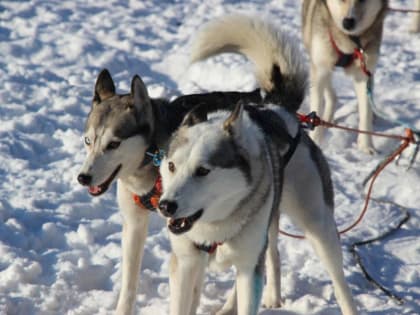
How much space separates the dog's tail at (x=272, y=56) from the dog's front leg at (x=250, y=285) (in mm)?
953

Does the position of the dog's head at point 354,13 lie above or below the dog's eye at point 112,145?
above

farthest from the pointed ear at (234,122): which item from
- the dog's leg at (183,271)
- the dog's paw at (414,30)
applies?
the dog's paw at (414,30)

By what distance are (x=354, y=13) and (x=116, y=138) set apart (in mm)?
2685

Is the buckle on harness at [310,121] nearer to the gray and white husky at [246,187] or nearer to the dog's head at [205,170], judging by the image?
the gray and white husky at [246,187]

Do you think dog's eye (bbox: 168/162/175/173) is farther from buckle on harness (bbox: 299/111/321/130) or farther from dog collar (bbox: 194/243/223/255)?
buckle on harness (bbox: 299/111/321/130)

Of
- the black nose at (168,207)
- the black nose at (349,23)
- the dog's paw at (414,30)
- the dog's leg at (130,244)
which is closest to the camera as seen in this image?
the black nose at (168,207)

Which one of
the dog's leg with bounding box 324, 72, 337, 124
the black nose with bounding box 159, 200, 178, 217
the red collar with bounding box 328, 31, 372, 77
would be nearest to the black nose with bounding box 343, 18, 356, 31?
the red collar with bounding box 328, 31, 372, 77

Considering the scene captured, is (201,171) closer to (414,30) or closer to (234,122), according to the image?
(234,122)

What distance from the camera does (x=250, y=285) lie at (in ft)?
9.23

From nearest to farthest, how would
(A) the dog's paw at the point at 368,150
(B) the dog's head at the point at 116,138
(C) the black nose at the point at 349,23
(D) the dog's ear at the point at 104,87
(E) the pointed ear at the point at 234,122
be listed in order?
(E) the pointed ear at the point at 234,122 → (B) the dog's head at the point at 116,138 → (D) the dog's ear at the point at 104,87 → (C) the black nose at the point at 349,23 → (A) the dog's paw at the point at 368,150

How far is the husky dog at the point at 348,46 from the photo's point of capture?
513 centimetres

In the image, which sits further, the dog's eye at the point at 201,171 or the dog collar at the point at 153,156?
the dog collar at the point at 153,156

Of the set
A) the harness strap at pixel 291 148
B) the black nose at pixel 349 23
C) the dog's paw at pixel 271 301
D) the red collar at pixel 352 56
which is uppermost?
the black nose at pixel 349 23

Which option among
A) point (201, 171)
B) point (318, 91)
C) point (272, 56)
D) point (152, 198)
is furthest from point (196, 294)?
point (318, 91)
